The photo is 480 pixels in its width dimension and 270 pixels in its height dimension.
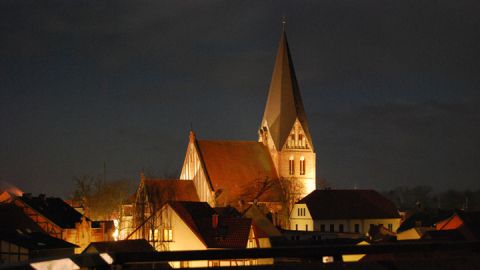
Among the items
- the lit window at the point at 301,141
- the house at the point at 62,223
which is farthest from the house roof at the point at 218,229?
the lit window at the point at 301,141

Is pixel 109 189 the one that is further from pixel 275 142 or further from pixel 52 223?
pixel 52 223

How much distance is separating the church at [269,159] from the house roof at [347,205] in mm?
8848

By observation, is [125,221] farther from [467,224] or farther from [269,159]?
[467,224]

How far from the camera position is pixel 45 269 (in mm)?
7629

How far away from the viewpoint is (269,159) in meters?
111

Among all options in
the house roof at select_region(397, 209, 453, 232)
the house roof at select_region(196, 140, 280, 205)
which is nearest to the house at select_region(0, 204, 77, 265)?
the house roof at select_region(196, 140, 280, 205)

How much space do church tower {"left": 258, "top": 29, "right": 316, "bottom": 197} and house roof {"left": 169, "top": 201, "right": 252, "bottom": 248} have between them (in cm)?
5333

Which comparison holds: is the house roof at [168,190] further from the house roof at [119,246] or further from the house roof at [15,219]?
the house roof at [119,246]

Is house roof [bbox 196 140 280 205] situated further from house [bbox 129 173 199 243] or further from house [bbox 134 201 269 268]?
house [bbox 134 201 269 268]

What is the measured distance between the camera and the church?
102250mm

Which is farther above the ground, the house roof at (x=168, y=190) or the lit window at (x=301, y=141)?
the lit window at (x=301, y=141)

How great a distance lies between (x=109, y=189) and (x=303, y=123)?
34.0m

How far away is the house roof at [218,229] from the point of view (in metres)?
51.4

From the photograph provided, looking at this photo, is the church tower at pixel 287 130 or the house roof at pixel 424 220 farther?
the church tower at pixel 287 130
